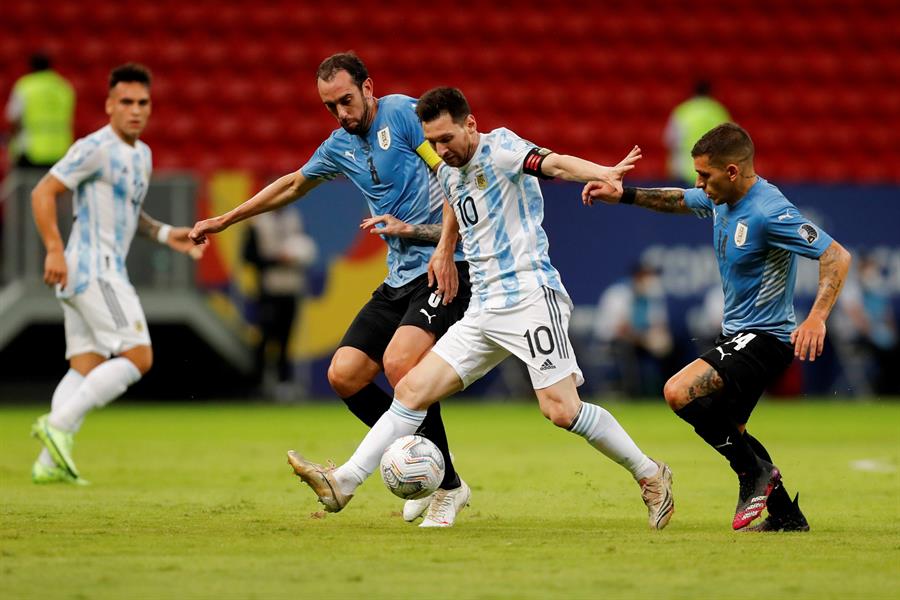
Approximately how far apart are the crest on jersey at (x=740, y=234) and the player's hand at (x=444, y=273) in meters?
1.26

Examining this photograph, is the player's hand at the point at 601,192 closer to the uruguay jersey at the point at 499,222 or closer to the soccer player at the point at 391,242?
the uruguay jersey at the point at 499,222

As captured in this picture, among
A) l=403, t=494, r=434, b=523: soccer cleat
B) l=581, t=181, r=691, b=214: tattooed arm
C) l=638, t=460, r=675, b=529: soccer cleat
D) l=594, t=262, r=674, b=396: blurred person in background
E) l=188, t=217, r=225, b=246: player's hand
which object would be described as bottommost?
l=594, t=262, r=674, b=396: blurred person in background

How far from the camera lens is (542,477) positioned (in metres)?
8.86

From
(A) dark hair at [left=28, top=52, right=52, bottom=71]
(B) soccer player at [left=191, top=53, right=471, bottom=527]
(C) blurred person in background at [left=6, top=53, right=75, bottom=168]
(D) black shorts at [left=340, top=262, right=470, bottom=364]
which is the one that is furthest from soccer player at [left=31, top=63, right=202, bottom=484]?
(A) dark hair at [left=28, top=52, right=52, bottom=71]

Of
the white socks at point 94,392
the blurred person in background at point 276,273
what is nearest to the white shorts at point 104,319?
the white socks at point 94,392

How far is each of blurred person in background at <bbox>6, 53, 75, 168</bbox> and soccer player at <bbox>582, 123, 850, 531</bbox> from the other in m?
10.8

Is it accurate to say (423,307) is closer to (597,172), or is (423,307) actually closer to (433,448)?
(433,448)

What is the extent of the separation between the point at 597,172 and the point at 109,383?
12.7 ft

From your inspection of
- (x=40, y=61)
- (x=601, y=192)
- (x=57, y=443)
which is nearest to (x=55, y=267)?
(x=57, y=443)

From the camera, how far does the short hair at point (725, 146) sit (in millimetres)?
6289

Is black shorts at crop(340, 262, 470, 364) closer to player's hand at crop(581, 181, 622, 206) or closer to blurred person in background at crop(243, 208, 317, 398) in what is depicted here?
player's hand at crop(581, 181, 622, 206)

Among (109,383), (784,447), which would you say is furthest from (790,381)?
(109,383)

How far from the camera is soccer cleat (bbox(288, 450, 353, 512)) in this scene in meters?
6.21

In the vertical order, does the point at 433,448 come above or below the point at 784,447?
above
